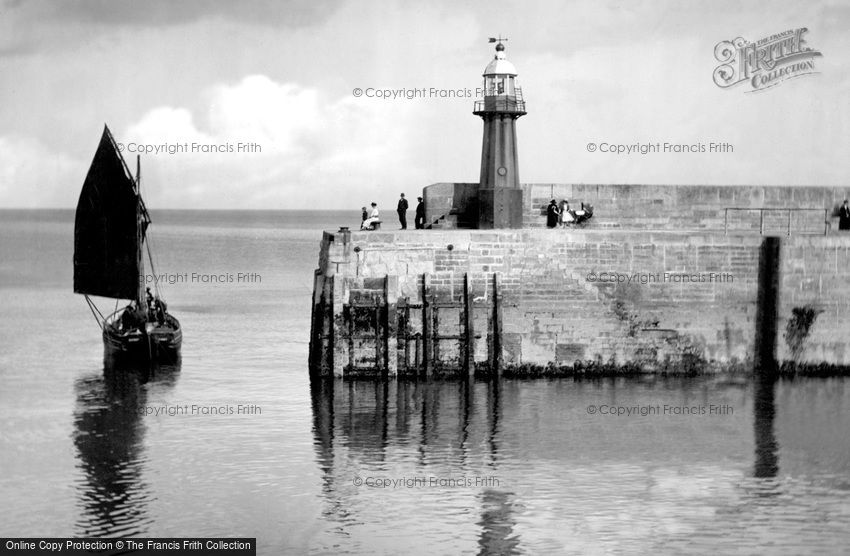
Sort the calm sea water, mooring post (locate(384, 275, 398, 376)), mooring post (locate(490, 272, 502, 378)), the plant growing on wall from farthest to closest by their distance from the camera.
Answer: the plant growing on wall
mooring post (locate(490, 272, 502, 378))
mooring post (locate(384, 275, 398, 376))
the calm sea water

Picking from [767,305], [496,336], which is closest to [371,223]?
[496,336]

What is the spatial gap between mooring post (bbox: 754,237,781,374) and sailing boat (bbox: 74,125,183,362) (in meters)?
13.0

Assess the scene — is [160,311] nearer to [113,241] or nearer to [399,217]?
[113,241]

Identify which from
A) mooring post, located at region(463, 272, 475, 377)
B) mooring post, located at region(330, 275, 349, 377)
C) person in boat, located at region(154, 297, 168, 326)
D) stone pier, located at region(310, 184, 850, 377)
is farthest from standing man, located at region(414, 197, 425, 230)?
person in boat, located at region(154, 297, 168, 326)

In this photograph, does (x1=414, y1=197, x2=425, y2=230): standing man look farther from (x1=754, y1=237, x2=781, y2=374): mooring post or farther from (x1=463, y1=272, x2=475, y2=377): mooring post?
(x1=754, y1=237, x2=781, y2=374): mooring post

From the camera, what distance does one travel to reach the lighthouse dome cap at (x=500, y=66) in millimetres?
28734

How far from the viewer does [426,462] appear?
70.3ft

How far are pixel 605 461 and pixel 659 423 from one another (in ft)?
9.03

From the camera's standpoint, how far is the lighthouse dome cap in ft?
94.3

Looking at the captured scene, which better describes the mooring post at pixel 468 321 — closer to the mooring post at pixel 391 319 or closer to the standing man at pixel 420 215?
the mooring post at pixel 391 319

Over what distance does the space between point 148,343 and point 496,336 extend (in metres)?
8.73

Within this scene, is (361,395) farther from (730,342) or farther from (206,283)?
(206,283)

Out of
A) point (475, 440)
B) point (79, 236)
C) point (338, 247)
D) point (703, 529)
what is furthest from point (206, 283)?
point (703, 529)

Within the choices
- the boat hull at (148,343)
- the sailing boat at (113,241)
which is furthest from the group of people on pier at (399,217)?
the sailing boat at (113,241)
